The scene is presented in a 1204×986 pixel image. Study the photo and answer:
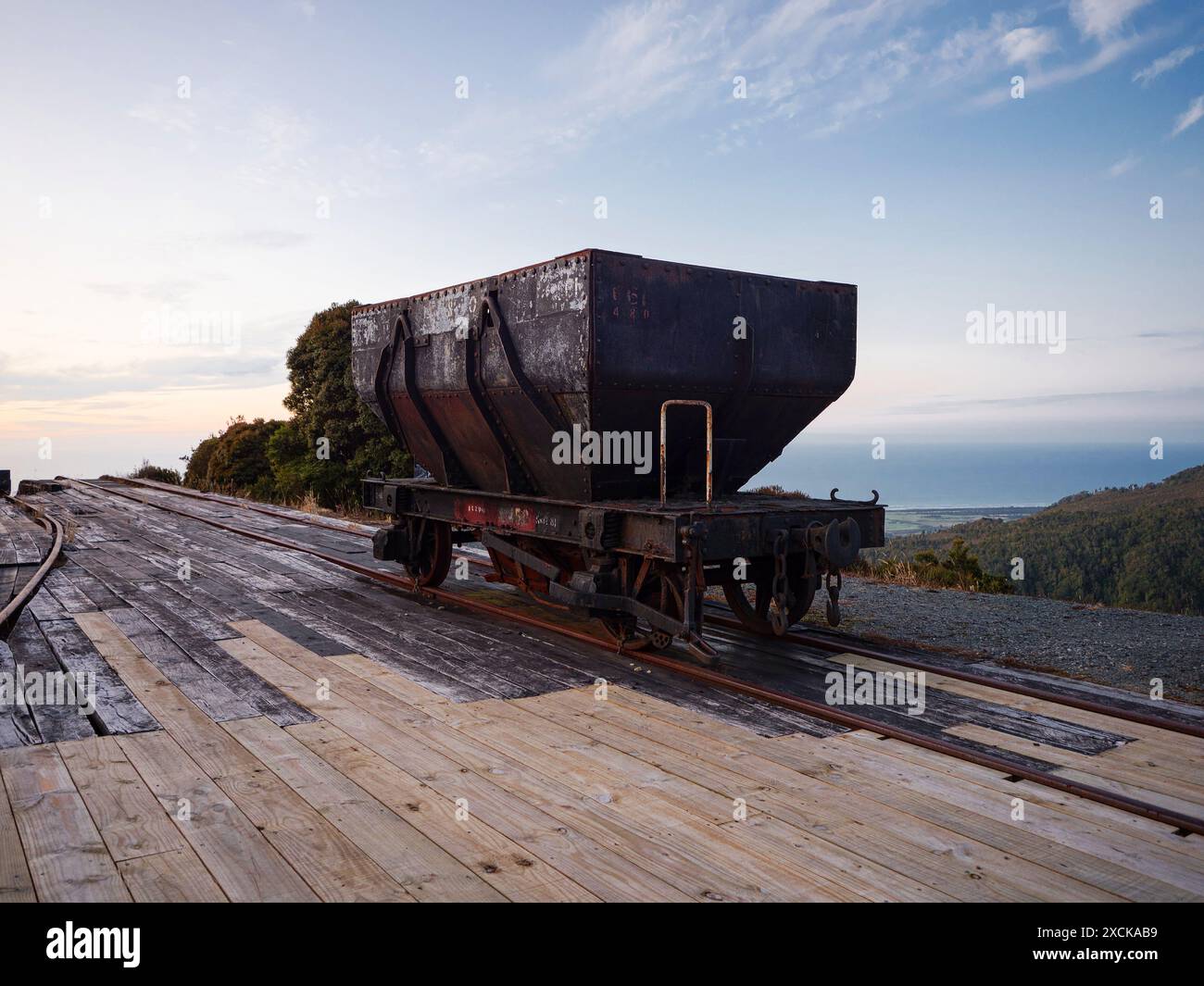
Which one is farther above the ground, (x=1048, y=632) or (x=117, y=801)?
(x=1048, y=632)

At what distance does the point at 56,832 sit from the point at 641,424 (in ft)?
15.4

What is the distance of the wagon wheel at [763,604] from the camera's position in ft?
24.7

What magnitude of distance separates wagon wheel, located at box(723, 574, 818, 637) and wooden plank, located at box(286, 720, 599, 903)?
361 centimetres

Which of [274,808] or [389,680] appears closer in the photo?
[274,808]

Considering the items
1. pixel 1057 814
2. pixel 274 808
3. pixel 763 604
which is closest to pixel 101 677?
pixel 274 808

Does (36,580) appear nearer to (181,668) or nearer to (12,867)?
(181,668)

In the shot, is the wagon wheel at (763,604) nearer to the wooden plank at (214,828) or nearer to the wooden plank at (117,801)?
the wooden plank at (214,828)

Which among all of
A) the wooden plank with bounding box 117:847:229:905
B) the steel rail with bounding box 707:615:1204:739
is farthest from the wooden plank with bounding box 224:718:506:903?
the steel rail with bounding box 707:615:1204:739

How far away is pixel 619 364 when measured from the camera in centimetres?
663

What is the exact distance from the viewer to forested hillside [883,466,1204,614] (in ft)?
88.8

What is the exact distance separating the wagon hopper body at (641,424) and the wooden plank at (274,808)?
2832mm
